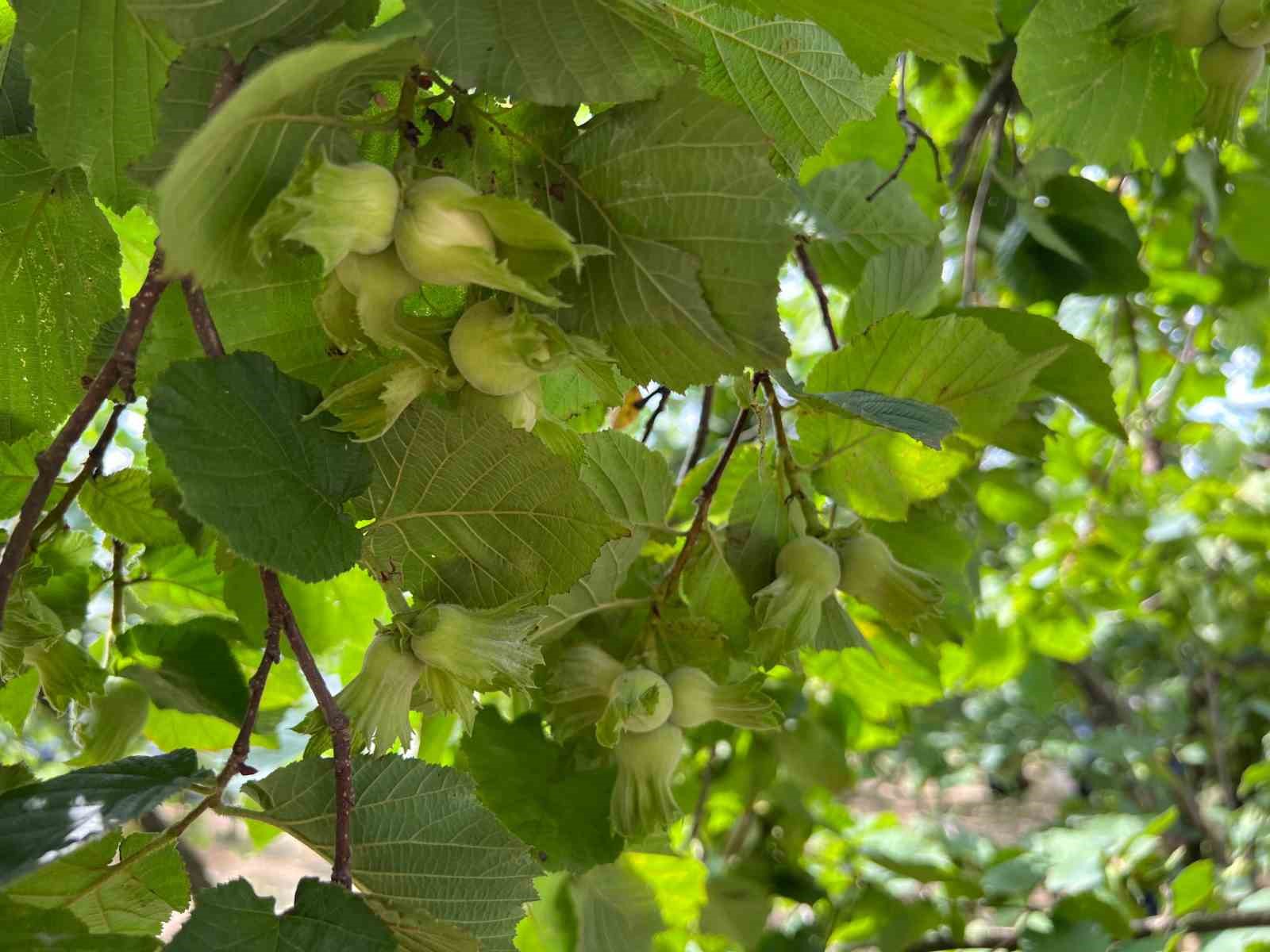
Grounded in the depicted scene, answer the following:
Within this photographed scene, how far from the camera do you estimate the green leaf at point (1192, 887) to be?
1.80m

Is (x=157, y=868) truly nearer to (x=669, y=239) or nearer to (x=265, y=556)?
(x=265, y=556)

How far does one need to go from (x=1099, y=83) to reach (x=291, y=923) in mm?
1014

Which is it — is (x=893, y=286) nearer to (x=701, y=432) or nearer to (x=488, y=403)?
(x=701, y=432)

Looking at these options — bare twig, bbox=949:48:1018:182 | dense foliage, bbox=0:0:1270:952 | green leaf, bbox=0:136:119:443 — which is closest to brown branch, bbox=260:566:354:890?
dense foliage, bbox=0:0:1270:952

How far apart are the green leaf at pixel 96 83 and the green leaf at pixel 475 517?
260mm

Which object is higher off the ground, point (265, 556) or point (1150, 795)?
point (265, 556)

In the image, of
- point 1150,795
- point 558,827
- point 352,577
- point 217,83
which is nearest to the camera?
point 217,83

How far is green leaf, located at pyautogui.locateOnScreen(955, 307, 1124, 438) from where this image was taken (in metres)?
0.96

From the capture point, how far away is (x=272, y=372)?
591 mm

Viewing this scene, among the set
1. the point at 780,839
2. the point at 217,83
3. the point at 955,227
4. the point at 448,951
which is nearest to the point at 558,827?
the point at 448,951

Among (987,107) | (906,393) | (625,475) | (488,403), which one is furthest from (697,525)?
(987,107)

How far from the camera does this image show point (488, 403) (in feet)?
1.96

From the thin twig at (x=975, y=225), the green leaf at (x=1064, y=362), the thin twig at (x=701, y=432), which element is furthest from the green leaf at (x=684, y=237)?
the thin twig at (x=975, y=225)

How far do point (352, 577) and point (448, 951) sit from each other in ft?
1.84
